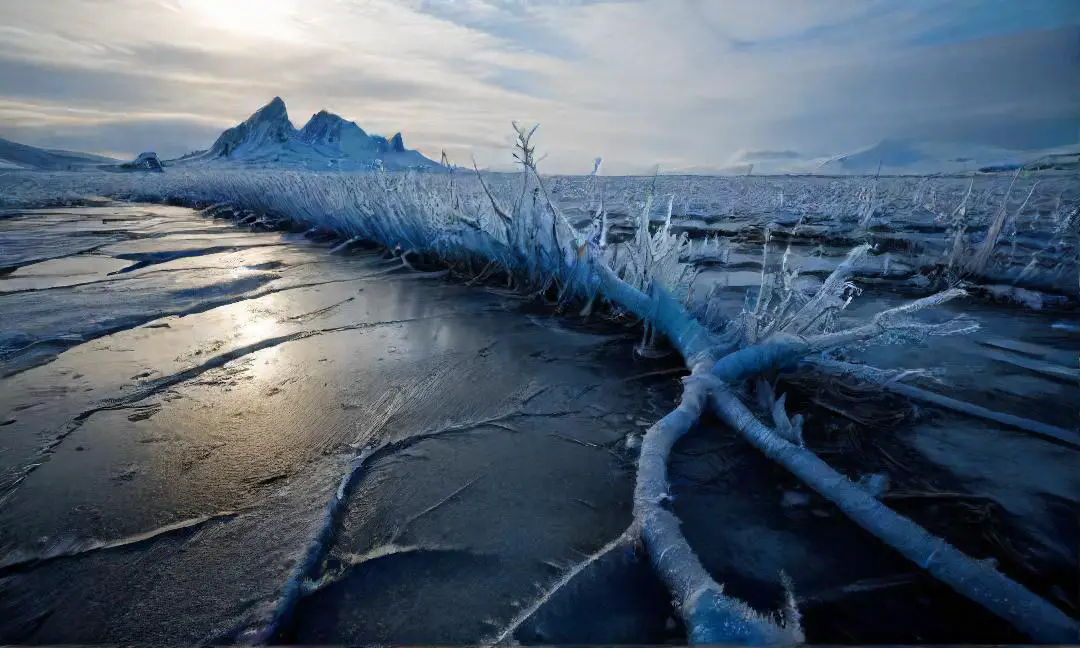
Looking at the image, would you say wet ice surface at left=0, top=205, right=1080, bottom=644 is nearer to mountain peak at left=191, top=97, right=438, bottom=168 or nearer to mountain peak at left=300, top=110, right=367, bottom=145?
mountain peak at left=191, top=97, right=438, bottom=168

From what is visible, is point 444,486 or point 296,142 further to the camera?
point 296,142

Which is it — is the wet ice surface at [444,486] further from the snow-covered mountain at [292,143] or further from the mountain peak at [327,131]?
the mountain peak at [327,131]

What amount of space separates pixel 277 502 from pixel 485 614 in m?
0.57

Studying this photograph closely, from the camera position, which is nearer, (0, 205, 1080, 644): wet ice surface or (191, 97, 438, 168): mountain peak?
(0, 205, 1080, 644): wet ice surface

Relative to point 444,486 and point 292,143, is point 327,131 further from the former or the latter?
point 444,486

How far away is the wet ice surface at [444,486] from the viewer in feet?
2.66

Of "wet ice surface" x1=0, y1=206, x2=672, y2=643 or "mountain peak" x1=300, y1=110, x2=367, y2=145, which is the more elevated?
"mountain peak" x1=300, y1=110, x2=367, y2=145

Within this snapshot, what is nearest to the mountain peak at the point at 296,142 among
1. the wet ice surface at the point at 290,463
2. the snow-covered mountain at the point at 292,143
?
the snow-covered mountain at the point at 292,143

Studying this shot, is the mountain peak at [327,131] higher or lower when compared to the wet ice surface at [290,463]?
higher

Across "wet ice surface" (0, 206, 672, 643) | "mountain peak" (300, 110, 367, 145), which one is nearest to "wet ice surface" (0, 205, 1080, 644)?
"wet ice surface" (0, 206, 672, 643)

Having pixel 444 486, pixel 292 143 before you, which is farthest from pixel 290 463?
pixel 292 143

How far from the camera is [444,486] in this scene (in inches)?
45.0

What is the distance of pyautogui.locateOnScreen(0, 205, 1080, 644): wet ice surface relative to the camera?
0.81 m

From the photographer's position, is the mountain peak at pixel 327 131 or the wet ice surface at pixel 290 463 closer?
the wet ice surface at pixel 290 463
